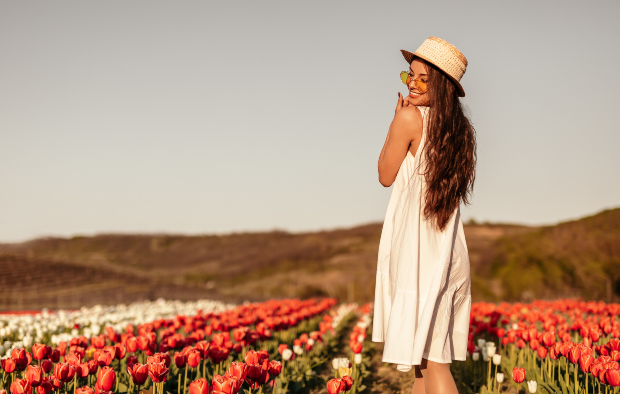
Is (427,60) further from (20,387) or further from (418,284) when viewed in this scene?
(20,387)

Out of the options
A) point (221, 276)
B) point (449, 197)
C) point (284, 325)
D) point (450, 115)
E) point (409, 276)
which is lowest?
point (221, 276)

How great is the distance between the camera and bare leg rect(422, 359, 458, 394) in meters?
2.49

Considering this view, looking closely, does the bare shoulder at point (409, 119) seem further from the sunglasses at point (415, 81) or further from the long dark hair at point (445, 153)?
the sunglasses at point (415, 81)

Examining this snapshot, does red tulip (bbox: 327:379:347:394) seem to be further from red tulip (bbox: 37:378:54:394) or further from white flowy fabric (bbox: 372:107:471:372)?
red tulip (bbox: 37:378:54:394)

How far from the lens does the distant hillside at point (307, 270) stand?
41.1 feet

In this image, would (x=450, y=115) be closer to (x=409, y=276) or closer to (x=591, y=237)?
(x=409, y=276)

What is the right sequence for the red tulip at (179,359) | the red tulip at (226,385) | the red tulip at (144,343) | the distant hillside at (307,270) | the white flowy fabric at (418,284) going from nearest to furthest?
the red tulip at (226,385) < the white flowy fabric at (418,284) < the red tulip at (179,359) < the red tulip at (144,343) < the distant hillside at (307,270)

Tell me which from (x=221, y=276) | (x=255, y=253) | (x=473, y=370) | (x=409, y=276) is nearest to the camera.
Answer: (x=409, y=276)

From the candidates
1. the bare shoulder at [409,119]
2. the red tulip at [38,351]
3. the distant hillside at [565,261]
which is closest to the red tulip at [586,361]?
the bare shoulder at [409,119]

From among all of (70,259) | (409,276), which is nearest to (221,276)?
(70,259)

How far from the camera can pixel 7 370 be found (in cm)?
317

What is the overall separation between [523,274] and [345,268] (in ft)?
23.0

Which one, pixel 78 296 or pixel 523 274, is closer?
pixel 78 296

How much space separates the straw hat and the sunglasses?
13cm
